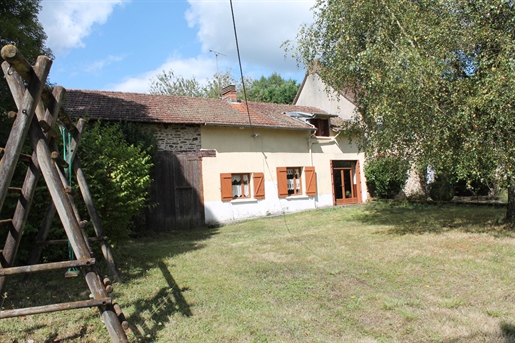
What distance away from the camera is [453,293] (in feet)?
14.8

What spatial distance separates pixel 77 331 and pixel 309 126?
1269 cm

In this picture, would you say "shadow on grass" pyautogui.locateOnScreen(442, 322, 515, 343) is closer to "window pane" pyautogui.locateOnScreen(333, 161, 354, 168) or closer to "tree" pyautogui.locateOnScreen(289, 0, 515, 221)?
"tree" pyautogui.locateOnScreen(289, 0, 515, 221)

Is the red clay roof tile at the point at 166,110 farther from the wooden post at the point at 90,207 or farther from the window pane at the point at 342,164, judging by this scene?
the wooden post at the point at 90,207

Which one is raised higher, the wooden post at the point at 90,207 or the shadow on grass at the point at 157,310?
the wooden post at the point at 90,207

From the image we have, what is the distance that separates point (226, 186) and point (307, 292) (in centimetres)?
884

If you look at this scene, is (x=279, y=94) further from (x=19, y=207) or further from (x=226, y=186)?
(x=19, y=207)

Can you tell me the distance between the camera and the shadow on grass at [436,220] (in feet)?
29.5

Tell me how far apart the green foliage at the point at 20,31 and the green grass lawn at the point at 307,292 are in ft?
11.8

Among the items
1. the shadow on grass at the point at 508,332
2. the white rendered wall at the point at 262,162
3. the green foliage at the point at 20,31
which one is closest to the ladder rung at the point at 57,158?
the green foliage at the point at 20,31

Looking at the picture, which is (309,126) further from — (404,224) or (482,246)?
(482,246)

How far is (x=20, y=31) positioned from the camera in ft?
23.9

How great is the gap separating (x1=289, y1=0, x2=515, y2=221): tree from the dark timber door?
8.38m

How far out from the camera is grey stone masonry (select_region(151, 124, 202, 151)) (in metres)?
12.5

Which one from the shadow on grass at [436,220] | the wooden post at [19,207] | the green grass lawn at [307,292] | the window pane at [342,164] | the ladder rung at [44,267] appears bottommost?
the green grass lawn at [307,292]
